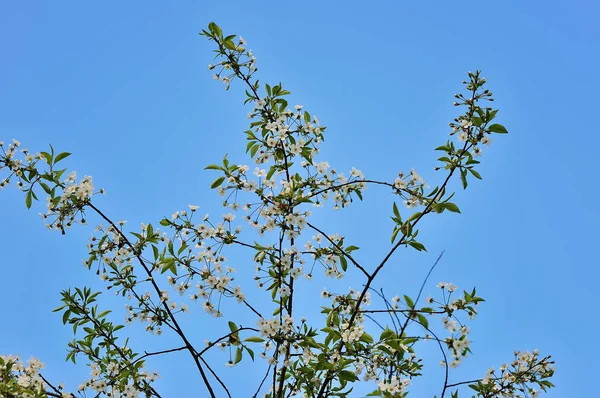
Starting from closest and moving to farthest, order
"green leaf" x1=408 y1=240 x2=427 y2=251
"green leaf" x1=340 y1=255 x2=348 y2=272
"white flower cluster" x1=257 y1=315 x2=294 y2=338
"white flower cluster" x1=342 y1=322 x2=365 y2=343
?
"white flower cluster" x1=342 y1=322 x2=365 y2=343
"white flower cluster" x1=257 y1=315 x2=294 y2=338
"green leaf" x1=408 y1=240 x2=427 y2=251
"green leaf" x1=340 y1=255 x2=348 y2=272

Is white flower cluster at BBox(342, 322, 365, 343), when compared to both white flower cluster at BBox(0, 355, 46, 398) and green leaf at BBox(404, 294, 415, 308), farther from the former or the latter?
white flower cluster at BBox(0, 355, 46, 398)

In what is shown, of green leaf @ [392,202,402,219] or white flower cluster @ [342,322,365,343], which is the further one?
green leaf @ [392,202,402,219]

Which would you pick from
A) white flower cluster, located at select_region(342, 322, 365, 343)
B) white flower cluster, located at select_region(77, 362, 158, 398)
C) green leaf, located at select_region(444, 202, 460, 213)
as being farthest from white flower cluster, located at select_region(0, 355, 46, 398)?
green leaf, located at select_region(444, 202, 460, 213)

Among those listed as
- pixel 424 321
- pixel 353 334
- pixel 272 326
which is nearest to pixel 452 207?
pixel 424 321

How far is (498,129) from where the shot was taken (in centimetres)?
367

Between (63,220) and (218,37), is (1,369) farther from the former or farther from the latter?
(218,37)

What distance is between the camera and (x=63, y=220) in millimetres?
3957

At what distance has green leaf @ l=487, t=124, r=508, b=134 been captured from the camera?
365 cm

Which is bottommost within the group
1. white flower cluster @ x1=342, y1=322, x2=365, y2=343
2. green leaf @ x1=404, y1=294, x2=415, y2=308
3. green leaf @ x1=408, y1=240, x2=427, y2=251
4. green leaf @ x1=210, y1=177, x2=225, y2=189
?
white flower cluster @ x1=342, y1=322, x2=365, y2=343

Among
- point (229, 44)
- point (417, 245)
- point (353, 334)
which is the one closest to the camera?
point (353, 334)

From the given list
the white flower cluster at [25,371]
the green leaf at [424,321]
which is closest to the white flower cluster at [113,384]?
the white flower cluster at [25,371]

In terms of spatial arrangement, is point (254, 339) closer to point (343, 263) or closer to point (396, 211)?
point (343, 263)

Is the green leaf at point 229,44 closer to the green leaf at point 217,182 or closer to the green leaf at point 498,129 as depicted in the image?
the green leaf at point 217,182

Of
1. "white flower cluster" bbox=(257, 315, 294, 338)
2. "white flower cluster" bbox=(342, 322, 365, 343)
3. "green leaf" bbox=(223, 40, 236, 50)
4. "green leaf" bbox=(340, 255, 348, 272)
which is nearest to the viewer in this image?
"white flower cluster" bbox=(342, 322, 365, 343)
